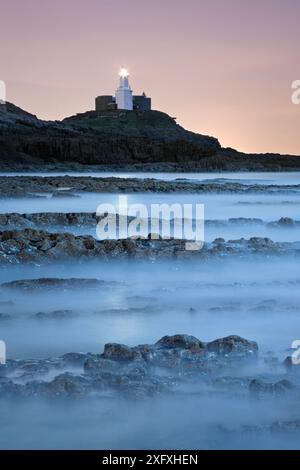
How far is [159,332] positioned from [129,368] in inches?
36.3

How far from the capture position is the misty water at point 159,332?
2918mm

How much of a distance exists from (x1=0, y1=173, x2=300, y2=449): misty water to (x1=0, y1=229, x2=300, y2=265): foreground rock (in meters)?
0.16

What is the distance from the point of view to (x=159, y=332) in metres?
4.62

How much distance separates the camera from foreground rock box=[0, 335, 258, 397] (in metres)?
3.38

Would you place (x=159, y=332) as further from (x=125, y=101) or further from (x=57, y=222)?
(x=125, y=101)

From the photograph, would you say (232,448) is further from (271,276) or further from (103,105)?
(103,105)

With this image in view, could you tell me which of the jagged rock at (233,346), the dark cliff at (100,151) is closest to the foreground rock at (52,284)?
the jagged rock at (233,346)

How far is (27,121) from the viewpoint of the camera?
7031cm

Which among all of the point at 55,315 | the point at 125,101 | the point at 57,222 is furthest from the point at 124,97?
the point at 55,315

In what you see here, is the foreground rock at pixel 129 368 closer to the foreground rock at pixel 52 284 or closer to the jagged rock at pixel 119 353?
the jagged rock at pixel 119 353

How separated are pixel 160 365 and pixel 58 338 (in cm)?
83

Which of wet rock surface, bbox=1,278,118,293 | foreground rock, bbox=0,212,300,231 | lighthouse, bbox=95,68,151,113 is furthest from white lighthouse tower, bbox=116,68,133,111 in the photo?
wet rock surface, bbox=1,278,118,293

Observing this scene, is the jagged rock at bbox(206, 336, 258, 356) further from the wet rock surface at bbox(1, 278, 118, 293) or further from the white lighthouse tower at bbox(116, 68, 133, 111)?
the white lighthouse tower at bbox(116, 68, 133, 111)

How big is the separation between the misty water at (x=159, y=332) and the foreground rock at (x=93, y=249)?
0.16 metres
